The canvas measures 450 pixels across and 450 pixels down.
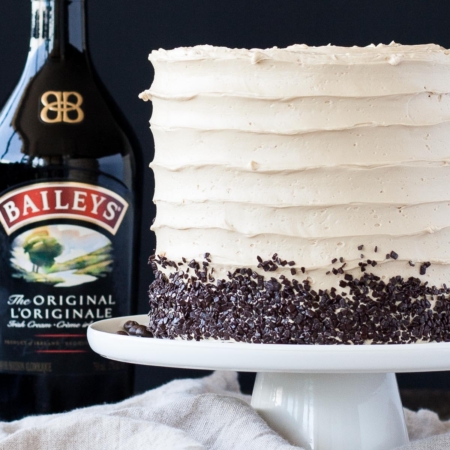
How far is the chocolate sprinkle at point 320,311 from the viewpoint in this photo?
95 cm

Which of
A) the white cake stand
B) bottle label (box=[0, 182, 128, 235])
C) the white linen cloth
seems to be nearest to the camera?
the white cake stand

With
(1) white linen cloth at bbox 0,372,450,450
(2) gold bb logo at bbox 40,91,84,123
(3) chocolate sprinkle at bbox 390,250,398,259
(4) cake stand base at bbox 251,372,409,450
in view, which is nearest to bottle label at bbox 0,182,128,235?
(2) gold bb logo at bbox 40,91,84,123

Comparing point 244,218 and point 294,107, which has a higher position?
point 294,107

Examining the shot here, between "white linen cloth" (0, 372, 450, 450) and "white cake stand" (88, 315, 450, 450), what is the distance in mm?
50

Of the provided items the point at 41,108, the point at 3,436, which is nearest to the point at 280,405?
the point at 3,436

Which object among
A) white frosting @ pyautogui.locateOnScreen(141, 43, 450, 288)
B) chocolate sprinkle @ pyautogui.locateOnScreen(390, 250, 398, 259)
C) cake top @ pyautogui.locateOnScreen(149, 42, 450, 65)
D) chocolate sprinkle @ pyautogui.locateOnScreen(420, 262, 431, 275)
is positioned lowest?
chocolate sprinkle @ pyautogui.locateOnScreen(420, 262, 431, 275)

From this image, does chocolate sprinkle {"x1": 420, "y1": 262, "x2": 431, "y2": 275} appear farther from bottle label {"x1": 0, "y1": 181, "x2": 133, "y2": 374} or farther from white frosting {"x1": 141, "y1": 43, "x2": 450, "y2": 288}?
bottle label {"x1": 0, "y1": 181, "x2": 133, "y2": 374}

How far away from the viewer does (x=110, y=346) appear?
39.4 inches

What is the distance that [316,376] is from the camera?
3.53ft

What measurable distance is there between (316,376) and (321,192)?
0.26 m

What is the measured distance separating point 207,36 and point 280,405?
938 millimetres

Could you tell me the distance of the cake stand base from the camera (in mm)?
1057

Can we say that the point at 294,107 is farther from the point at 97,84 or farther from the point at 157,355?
the point at 97,84

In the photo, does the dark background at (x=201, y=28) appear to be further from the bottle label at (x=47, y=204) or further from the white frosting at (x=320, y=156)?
the white frosting at (x=320, y=156)
